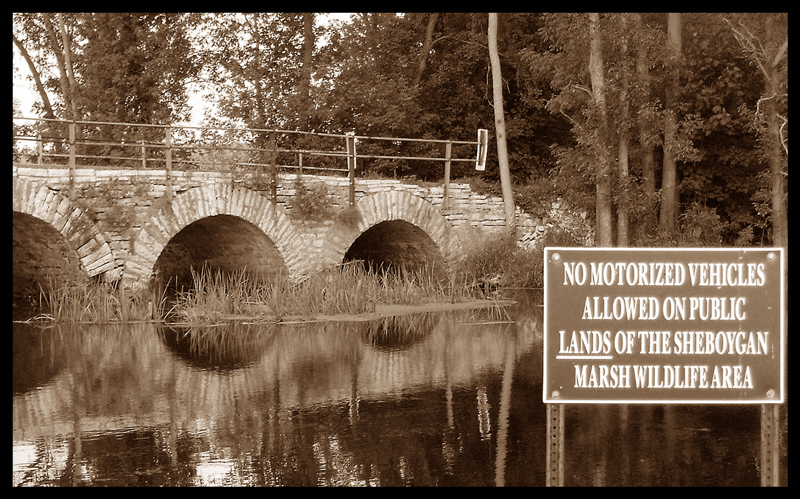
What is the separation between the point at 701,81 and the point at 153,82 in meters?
14.0

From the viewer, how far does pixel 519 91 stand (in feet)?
82.1

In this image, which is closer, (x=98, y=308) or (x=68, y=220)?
(x=98, y=308)

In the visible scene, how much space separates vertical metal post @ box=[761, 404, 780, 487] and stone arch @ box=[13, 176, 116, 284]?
11.8 m

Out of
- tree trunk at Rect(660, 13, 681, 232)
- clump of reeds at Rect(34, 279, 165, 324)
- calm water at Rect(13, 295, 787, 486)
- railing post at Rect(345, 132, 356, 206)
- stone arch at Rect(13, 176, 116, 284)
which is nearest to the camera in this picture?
calm water at Rect(13, 295, 787, 486)

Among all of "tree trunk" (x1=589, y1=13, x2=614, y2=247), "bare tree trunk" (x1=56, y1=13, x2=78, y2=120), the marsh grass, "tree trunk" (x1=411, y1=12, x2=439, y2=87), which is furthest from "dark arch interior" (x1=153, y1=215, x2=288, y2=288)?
"tree trunk" (x1=411, y1=12, x2=439, y2=87)

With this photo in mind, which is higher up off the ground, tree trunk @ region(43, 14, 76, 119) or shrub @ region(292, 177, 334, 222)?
tree trunk @ region(43, 14, 76, 119)

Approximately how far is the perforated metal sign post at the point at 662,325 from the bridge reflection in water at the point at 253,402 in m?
1.33

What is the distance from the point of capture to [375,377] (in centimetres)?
891

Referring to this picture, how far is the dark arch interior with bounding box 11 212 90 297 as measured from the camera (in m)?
14.3

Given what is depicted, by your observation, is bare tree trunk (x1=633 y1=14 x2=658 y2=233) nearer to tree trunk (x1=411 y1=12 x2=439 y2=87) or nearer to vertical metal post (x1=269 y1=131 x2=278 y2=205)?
tree trunk (x1=411 y1=12 x2=439 y2=87)

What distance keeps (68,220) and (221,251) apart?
4722 millimetres

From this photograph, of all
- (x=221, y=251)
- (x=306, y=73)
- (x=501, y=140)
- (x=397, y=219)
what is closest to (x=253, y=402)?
(x=397, y=219)

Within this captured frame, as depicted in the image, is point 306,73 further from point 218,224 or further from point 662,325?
point 662,325

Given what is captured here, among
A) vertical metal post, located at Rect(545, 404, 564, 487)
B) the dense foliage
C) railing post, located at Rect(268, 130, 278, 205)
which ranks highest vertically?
the dense foliage
